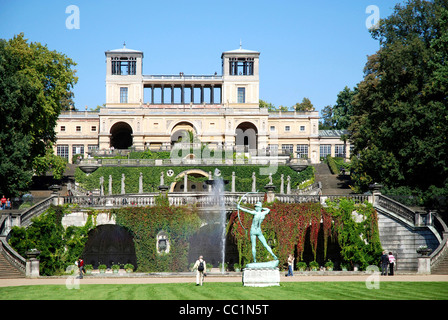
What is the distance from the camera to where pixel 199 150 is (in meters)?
66.8

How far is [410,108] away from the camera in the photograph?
142 ft

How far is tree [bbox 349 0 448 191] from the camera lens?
40094 mm

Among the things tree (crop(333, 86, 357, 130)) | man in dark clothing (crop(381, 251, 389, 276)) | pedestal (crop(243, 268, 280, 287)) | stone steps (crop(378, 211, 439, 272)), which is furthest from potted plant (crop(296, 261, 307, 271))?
tree (crop(333, 86, 357, 130))

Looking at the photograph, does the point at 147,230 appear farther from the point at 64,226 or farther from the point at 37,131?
the point at 37,131

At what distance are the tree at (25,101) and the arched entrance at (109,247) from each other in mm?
9025

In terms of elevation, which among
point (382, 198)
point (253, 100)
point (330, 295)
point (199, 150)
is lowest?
point (330, 295)

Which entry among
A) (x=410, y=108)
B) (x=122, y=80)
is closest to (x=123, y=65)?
(x=122, y=80)

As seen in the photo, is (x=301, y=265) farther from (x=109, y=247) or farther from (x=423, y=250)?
(x=109, y=247)

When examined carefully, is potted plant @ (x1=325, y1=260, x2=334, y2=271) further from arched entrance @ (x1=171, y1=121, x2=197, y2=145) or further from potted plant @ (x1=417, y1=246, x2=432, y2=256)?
arched entrance @ (x1=171, y1=121, x2=197, y2=145)

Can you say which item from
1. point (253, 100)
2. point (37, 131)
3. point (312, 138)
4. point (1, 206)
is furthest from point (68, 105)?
point (1, 206)

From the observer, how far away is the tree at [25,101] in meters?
45.3

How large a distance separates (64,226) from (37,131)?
1914cm

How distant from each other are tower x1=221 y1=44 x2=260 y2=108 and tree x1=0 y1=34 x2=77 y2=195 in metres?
29.1

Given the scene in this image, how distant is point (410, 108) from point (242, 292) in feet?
84.3
